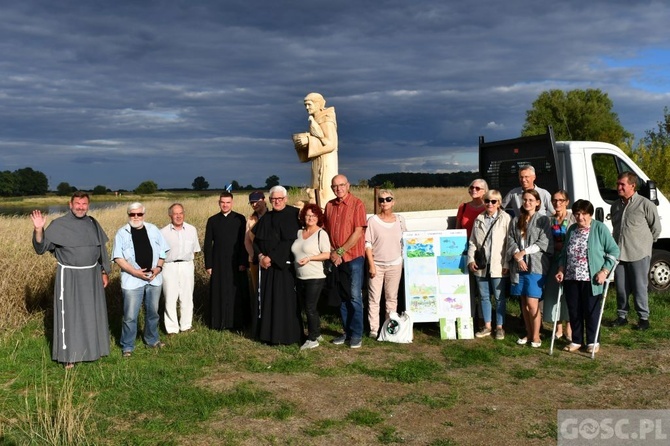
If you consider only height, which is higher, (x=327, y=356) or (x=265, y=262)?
(x=265, y=262)

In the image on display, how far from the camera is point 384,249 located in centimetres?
729

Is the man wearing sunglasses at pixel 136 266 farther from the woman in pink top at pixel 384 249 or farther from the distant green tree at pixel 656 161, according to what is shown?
the distant green tree at pixel 656 161

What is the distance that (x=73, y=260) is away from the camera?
6.49 metres

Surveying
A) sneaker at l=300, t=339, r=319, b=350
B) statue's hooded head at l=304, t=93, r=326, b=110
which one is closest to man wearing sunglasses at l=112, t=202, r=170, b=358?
sneaker at l=300, t=339, r=319, b=350

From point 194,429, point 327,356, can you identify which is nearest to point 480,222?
point 327,356

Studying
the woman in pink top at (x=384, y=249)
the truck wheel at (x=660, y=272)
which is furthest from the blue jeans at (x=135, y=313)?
the truck wheel at (x=660, y=272)

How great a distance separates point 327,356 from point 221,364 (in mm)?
1169

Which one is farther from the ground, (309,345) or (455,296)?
(455,296)

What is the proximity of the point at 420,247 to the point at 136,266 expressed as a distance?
11.1 feet

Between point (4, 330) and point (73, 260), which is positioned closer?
point (73, 260)

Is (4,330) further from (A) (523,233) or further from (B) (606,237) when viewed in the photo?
(B) (606,237)

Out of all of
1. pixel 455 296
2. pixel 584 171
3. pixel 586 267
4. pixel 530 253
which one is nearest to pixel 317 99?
pixel 455 296

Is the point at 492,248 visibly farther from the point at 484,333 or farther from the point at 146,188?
the point at 146,188

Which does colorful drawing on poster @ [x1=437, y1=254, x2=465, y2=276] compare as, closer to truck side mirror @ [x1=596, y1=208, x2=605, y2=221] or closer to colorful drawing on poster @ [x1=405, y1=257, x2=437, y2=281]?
colorful drawing on poster @ [x1=405, y1=257, x2=437, y2=281]
